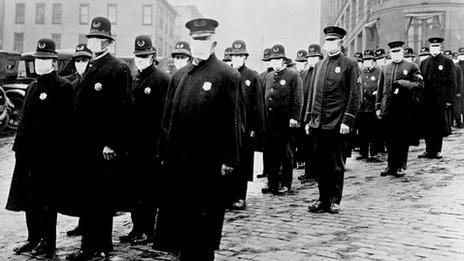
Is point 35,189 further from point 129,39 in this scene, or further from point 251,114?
point 129,39

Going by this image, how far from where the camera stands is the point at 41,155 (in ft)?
16.9

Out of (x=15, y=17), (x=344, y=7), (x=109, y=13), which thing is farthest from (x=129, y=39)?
(x=344, y=7)

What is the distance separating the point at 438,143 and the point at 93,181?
8.51m

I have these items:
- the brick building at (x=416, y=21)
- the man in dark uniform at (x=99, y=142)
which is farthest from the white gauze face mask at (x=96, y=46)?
the brick building at (x=416, y=21)

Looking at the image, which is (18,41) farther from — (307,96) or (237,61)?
(237,61)

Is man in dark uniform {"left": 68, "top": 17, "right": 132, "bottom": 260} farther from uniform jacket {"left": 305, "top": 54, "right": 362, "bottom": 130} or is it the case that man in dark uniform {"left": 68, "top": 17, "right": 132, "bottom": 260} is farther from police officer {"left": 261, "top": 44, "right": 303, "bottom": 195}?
police officer {"left": 261, "top": 44, "right": 303, "bottom": 195}

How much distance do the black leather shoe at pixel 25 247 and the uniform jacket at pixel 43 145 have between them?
372mm

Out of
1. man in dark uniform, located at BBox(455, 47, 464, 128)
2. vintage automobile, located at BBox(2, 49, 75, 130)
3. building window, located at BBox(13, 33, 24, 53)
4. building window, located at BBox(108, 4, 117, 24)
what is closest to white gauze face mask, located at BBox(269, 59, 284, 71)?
man in dark uniform, located at BBox(455, 47, 464, 128)

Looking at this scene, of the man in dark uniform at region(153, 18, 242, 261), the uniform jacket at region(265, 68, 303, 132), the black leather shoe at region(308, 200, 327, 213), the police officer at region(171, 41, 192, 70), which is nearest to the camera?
the man in dark uniform at region(153, 18, 242, 261)

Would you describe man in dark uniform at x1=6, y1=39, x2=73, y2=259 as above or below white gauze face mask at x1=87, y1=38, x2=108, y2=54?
below

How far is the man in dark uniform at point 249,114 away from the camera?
7094 mm

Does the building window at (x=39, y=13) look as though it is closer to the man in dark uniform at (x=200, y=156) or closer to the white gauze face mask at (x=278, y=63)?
→ the white gauze face mask at (x=278, y=63)

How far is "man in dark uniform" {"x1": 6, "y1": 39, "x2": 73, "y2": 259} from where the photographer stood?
5.11 m

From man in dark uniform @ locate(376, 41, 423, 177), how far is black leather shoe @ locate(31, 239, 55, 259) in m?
6.18
